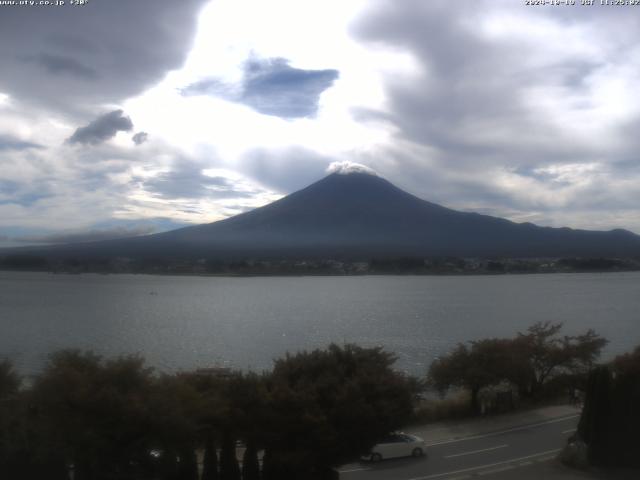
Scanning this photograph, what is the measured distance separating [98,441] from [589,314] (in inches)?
1912

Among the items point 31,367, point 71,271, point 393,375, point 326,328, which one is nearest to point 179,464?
point 393,375

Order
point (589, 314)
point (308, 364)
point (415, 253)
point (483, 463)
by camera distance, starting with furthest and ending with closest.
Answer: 1. point (415, 253)
2. point (589, 314)
3. point (483, 463)
4. point (308, 364)

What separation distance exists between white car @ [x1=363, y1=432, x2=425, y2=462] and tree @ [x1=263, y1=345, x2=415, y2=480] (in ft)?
8.38

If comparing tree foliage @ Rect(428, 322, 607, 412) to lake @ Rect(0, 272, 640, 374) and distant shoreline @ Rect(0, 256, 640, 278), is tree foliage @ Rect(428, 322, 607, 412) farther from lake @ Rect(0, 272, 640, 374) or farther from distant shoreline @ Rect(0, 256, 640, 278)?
distant shoreline @ Rect(0, 256, 640, 278)

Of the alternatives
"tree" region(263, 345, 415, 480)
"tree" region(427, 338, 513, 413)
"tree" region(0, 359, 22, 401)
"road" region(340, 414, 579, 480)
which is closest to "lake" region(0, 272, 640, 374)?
"tree" region(427, 338, 513, 413)

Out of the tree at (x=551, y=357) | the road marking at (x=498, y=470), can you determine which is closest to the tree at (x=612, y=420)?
the road marking at (x=498, y=470)

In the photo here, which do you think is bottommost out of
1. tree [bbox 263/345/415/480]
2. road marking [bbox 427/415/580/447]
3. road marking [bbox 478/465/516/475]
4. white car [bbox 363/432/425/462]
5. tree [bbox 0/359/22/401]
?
road marking [bbox 427/415/580/447]

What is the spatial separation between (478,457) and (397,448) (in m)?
1.58

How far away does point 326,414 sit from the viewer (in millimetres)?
9992

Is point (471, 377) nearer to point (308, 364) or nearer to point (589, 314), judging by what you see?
point (308, 364)

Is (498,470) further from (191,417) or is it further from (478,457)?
(191,417)

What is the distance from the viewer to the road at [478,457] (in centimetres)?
1213

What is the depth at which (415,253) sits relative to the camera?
125312mm

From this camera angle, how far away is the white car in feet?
42.5
